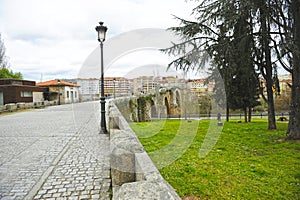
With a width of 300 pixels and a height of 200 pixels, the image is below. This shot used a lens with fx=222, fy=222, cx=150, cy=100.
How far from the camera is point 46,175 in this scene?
417cm

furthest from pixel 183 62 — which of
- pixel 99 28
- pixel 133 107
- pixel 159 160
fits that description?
pixel 133 107

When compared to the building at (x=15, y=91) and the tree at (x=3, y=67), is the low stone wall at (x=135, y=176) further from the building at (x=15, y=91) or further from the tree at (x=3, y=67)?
the tree at (x=3, y=67)

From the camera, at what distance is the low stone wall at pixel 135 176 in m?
1.51

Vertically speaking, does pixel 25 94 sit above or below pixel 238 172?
above

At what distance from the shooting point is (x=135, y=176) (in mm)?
2598

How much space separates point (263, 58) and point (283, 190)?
343 inches

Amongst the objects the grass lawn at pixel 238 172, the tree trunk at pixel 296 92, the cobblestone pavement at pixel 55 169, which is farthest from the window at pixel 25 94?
the tree trunk at pixel 296 92

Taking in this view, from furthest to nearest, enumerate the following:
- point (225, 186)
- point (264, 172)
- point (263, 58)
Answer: point (263, 58) → point (264, 172) → point (225, 186)

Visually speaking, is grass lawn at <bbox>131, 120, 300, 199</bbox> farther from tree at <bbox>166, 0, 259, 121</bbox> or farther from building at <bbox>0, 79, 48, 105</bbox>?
building at <bbox>0, 79, 48, 105</bbox>

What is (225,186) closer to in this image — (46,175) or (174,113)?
(46,175)

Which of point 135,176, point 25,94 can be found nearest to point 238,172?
point 135,176

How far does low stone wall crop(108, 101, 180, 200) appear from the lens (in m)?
1.51

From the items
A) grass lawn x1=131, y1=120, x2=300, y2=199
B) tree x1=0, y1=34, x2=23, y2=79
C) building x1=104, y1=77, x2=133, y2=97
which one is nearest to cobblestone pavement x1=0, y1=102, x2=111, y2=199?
grass lawn x1=131, y1=120, x2=300, y2=199

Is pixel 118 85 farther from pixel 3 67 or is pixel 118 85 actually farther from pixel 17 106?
pixel 3 67
